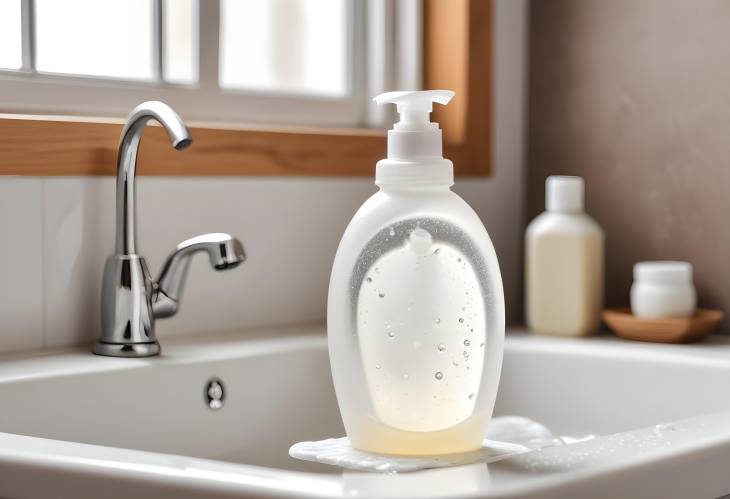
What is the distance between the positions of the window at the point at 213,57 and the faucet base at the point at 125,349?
28cm

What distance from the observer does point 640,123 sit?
4.74ft

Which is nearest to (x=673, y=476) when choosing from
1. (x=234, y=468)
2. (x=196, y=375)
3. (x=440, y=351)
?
(x=440, y=351)

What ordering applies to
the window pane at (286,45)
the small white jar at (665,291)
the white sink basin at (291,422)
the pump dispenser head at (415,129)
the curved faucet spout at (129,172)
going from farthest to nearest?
the window pane at (286,45)
the small white jar at (665,291)
the curved faucet spout at (129,172)
the pump dispenser head at (415,129)
the white sink basin at (291,422)

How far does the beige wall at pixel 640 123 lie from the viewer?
1.37m

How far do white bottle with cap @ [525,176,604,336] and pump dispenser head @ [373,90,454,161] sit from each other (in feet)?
2.08

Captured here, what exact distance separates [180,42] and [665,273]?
2.15ft

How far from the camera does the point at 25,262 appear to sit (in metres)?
1.11

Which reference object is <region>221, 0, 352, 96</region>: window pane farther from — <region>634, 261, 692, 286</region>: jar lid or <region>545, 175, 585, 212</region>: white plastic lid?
<region>634, 261, 692, 286</region>: jar lid

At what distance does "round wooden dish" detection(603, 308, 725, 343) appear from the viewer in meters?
1.28

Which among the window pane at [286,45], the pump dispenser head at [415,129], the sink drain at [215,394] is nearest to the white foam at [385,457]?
the pump dispenser head at [415,129]

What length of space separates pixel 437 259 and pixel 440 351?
0.21 ft

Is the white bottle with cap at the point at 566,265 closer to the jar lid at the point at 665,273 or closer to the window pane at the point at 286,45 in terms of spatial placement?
the jar lid at the point at 665,273

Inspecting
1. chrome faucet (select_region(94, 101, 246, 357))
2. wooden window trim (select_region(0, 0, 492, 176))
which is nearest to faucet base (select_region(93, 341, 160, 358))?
chrome faucet (select_region(94, 101, 246, 357))

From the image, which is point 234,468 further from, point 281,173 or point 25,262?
point 281,173
